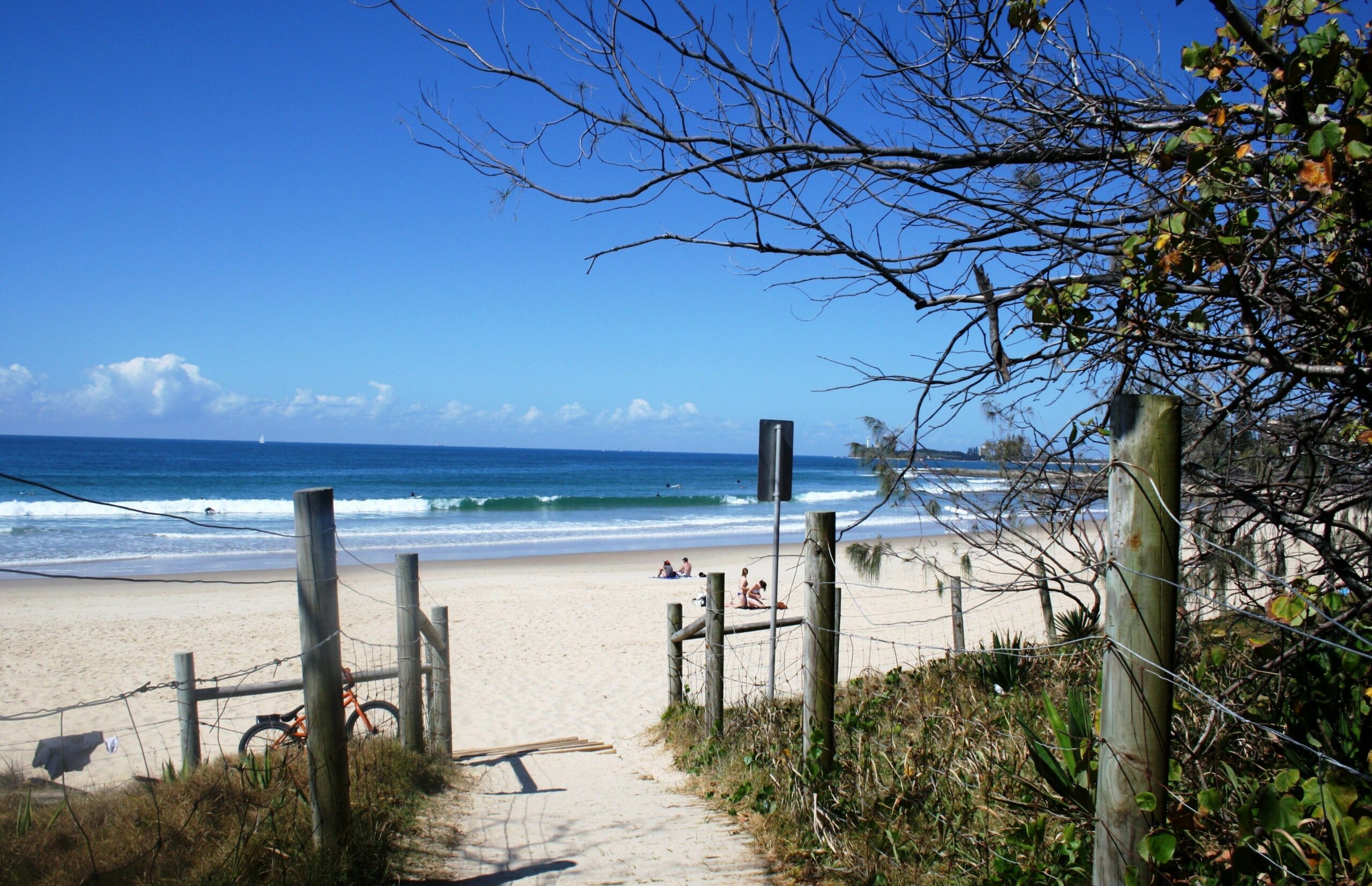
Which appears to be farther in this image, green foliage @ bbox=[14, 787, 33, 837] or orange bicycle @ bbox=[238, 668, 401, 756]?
orange bicycle @ bbox=[238, 668, 401, 756]

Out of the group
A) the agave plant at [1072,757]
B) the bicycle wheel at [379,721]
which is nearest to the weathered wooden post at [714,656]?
the bicycle wheel at [379,721]

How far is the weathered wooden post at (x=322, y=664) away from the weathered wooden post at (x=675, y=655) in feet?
Answer: 12.1

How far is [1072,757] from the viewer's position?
3.00 meters

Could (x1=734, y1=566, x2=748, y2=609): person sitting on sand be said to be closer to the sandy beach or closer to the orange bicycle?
the sandy beach

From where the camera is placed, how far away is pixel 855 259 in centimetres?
313

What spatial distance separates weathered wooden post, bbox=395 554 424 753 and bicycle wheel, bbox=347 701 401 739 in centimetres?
7

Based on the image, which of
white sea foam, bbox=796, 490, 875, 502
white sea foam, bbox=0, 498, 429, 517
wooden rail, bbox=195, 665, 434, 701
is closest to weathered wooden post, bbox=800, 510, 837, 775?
wooden rail, bbox=195, 665, 434, 701

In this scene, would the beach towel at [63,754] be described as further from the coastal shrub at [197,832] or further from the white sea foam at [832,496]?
the white sea foam at [832,496]

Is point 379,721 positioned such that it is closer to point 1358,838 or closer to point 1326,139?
point 1358,838

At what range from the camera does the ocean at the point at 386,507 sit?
81.3 ft

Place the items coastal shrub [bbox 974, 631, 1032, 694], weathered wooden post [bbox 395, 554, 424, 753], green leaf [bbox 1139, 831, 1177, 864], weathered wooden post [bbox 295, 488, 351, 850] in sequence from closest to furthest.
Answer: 1. green leaf [bbox 1139, 831, 1177, 864]
2. weathered wooden post [bbox 295, 488, 351, 850]
3. weathered wooden post [bbox 395, 554, 424, 753]
4. coastal shrub [bbox 974, 631, 1032, 694]

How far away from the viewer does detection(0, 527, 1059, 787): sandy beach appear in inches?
310

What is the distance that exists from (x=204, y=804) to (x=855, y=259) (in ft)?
10.2

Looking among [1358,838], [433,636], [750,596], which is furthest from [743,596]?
[1358,838]
